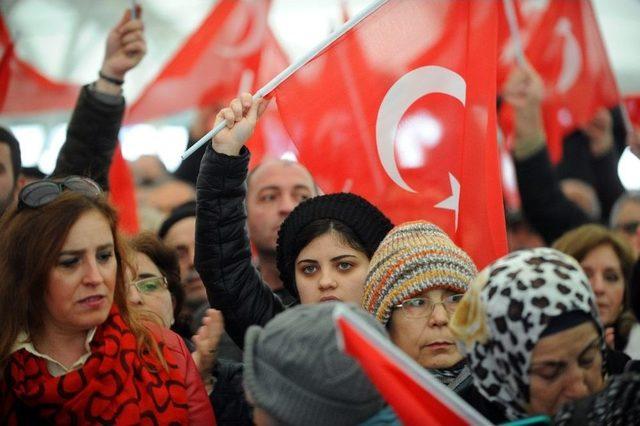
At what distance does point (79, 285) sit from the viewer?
330 cm

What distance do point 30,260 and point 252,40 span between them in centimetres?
334

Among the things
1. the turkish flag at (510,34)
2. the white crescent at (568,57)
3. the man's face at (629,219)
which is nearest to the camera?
the man's face at (629,219)

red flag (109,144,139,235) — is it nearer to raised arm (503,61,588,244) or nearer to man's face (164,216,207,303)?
man's face (164,216,207,303)

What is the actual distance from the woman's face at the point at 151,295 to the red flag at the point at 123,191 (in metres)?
1.44

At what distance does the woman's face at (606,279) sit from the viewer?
4836mm

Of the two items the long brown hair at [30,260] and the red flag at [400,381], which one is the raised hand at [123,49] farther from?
the red flag at [400,381]

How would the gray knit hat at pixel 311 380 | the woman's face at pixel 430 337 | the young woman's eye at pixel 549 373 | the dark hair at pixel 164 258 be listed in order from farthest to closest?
the dark hair at pixel 164 258, the woman's face at pixel 430 337, the young woman's eye at pixel 549 373, the gray knit hat at pixel 311 380

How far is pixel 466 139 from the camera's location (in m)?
4.19

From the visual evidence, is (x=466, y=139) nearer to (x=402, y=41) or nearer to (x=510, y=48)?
(x=402, y=41)

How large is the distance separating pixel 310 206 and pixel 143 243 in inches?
30.0

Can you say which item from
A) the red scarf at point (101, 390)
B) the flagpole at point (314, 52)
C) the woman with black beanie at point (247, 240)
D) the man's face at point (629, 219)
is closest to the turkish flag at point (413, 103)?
the flagpole at point (314, 52)

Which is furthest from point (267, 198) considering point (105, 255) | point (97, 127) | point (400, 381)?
point (400, 381)

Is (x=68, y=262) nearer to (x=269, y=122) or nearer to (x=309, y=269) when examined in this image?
(x=309, y=269)

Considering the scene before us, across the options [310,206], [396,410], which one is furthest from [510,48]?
[396,410]
